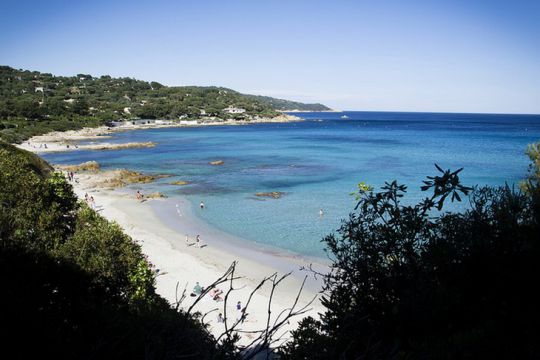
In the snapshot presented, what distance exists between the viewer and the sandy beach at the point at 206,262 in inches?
664

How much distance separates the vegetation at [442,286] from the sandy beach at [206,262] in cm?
471

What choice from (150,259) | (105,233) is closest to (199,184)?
(150,259)

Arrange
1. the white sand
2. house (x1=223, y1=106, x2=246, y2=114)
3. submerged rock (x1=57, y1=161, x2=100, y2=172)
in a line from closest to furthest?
the white sand < submerged rock (x1=57, y1=161, x2=100, y2=172) < house (x1=223, y1=106, x2=246, y2=114)

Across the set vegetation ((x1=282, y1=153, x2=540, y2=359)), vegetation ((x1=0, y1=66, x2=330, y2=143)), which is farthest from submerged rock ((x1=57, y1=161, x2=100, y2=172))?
vegetation ((x1=282, y1=153, x2=540, y2=359))

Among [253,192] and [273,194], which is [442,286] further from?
[253,192]

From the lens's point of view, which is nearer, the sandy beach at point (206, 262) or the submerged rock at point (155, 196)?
the sandy beach at point (206, 262)

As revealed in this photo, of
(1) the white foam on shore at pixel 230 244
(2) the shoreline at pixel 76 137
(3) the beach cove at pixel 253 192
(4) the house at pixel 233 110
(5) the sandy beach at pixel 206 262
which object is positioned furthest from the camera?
(4) the house at pixel 233 110

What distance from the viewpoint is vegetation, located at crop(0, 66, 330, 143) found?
319ft

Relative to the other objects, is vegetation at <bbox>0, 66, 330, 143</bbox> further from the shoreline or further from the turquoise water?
the turquoise water

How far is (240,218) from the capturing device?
3069cm

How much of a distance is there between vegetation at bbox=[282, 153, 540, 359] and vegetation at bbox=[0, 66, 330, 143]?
77610 mm

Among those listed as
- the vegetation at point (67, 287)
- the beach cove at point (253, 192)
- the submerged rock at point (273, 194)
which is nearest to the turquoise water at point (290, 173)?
the beach cove at point (253, 192)

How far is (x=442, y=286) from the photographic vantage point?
6.86m

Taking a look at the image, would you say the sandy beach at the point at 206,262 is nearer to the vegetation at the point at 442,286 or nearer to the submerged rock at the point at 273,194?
the vegetation at the point at 442,286
